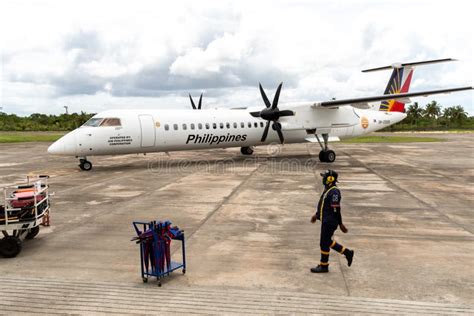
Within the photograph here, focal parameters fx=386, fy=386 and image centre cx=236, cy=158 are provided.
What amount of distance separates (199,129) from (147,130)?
9.97 ft

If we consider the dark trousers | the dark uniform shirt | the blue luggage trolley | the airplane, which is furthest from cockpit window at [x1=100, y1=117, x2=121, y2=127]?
the dark trousers

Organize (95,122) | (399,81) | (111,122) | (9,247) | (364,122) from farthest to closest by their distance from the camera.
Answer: (399,81) → (364,122) → (111,122) → (95,122) → (9,247)

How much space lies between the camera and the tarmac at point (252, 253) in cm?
555

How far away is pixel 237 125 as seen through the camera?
23.1m

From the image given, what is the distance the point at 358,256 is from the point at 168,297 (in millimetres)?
3683

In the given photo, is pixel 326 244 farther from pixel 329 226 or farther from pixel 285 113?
pixel 285 113

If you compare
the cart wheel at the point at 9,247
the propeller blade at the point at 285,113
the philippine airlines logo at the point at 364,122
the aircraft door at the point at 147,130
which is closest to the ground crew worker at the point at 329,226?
the cart wheel at the point at 9,247

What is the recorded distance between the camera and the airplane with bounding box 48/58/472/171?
19078mm

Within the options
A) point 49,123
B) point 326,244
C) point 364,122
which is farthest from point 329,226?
point 49,123

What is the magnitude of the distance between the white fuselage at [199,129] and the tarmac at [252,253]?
13.5ft

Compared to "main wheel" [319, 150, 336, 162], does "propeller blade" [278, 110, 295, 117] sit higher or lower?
higher

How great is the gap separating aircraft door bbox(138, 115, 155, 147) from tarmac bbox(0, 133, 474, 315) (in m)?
4.71

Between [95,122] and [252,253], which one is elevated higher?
[95,122]

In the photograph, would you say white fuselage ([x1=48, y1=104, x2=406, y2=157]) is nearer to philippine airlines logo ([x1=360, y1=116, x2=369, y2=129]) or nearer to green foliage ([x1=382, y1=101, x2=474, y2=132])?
philippine airlines logo ([x1=360, y1=116, x2=369, y2=129])
